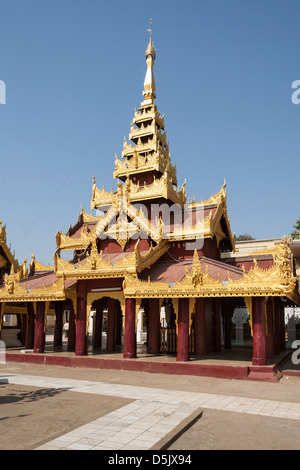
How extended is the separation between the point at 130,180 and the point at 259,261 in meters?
10.3

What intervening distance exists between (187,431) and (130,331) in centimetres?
1002

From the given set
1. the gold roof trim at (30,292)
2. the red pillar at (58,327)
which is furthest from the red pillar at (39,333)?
the red pillar at (58,327)

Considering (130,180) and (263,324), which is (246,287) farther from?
(130,180)

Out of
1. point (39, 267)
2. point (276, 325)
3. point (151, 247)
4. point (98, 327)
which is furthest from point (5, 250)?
point (276, 325)

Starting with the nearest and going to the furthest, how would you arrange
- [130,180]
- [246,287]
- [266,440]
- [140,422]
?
[266,440] → [140,422] → [246,287] → [130,180]

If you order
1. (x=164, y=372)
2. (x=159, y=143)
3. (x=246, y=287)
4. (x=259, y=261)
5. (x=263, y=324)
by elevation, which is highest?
(x=159, y=143)

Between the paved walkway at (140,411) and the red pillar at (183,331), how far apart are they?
4.10 m

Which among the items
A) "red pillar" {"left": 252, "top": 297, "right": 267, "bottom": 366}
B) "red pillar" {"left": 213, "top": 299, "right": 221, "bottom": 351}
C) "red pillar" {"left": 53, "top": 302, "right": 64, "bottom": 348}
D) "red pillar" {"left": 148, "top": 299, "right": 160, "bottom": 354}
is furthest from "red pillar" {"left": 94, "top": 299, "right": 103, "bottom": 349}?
"red pillar" {"left": 252, "top": 297, "right": 267, "bottom": 366}

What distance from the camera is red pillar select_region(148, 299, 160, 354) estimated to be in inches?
786

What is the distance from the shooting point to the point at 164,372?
16312 millimetres

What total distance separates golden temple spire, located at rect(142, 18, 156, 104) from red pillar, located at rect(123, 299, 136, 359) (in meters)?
18.7

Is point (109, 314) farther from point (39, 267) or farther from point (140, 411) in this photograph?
point (140, 411)

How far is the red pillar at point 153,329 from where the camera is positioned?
786 inches
